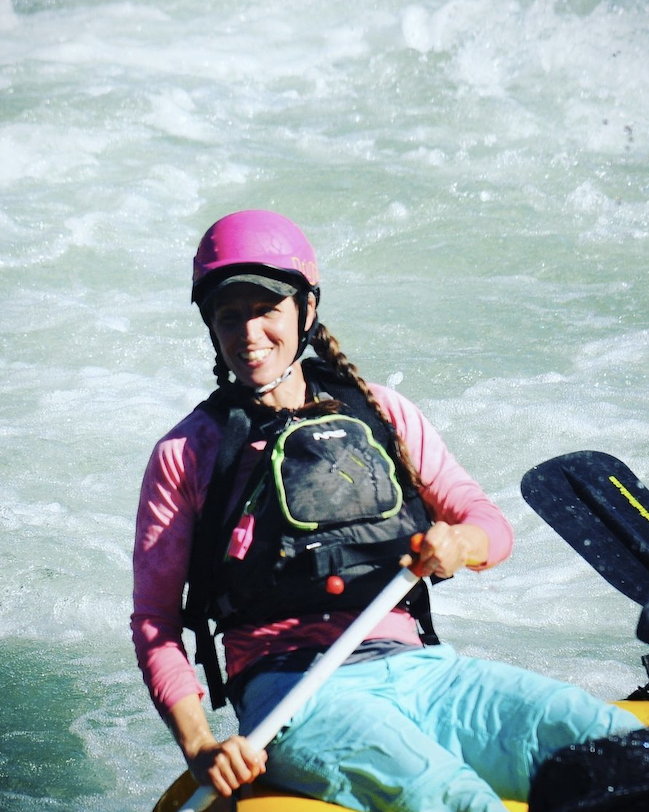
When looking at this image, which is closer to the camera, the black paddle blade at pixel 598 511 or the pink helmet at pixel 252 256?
the pink helmet at pixel 252 256

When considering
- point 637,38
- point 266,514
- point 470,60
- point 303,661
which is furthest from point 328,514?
point 637,38

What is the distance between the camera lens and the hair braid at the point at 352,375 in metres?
2.29

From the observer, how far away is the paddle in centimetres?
304

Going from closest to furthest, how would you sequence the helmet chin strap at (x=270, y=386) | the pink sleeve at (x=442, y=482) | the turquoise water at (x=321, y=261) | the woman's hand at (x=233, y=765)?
the woman's hand at (x=233, y=765)
the pink sleeve at (x=442, y=482)
the helmet chin strap at (x=270, y=386)
the turquoise water at (x=321, y=261)

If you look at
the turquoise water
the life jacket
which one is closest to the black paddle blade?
the turquoise water

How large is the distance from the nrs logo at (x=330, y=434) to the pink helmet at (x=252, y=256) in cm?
30

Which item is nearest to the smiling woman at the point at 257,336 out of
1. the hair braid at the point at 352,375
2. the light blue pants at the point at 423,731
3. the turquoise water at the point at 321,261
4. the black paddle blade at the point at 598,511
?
the hair braid at the point at 352,375

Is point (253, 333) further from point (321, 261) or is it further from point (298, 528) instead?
point (321, 261)

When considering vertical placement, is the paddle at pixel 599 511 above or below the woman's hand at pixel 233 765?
below

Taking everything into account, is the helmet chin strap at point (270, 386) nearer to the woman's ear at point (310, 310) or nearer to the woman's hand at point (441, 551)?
the woman's ear at point (310, 310)

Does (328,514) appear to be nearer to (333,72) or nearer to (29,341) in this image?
(29,341)

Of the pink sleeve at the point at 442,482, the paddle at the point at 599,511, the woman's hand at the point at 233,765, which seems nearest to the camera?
the woman's hand at the point at 233,765

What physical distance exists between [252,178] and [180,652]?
6481mm

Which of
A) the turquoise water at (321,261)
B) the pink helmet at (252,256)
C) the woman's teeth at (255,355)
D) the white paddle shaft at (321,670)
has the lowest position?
the turquoise water at (321,261)
